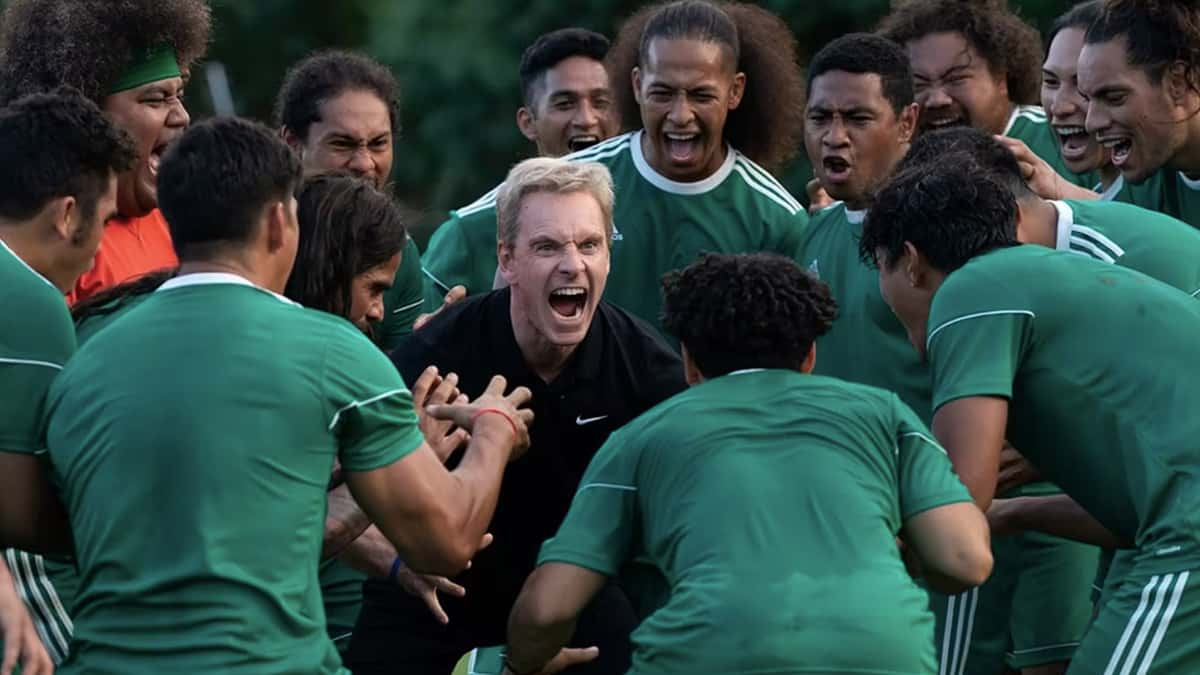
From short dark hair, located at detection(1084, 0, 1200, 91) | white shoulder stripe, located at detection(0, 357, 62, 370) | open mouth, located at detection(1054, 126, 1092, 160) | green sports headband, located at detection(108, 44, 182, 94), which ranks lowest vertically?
open mouth, located at detection(1054, 126, 1092, 160)

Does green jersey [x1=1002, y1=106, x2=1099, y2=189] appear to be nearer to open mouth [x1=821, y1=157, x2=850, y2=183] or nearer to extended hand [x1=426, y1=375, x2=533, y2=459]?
open mouth [x1=821, y1=157, x2=850, y2=183]

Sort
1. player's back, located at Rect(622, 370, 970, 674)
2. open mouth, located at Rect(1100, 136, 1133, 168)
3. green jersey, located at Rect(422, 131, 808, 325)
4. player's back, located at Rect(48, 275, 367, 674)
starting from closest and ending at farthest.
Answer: player's back, located at Rect(48, 275, 367, 674) → player's back, located at Rect(622, 370, 970, 674) → open mouth, located at Rect(1100, 136, 1133, 168) → green jersey, located at Rect(422, 131, 808, 325)

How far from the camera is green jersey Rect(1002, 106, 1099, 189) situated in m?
8.50

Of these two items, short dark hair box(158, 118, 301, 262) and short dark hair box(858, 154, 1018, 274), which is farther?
short dark hair box(858, 154, 1018, 274)

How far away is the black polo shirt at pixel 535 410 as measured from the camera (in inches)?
231

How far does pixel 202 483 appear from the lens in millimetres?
4227

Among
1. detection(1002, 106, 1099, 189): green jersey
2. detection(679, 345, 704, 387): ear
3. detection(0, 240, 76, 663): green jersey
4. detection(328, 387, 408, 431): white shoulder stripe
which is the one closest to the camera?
detection(328, 387, 408, 431): white shoulder stripe

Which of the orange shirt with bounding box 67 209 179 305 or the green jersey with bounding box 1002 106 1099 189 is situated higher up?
the orange shirt with bounding box 67 209 179 305

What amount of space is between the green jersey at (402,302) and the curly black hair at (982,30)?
2.33 metres

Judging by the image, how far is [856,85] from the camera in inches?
299

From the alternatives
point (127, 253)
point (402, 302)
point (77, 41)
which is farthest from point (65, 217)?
point (402, 302)

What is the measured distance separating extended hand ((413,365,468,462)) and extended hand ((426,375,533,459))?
1.6 inches

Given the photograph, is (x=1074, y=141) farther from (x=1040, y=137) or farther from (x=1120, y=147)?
(x=1120, y=147)

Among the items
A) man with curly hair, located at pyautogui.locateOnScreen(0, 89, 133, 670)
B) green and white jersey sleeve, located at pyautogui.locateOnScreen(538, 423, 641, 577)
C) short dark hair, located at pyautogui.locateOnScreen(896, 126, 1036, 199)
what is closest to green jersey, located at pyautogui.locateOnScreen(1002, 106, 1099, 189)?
short dark hair, located at pyautogui.locateOnScreen(896, 126, 1036, 199)
